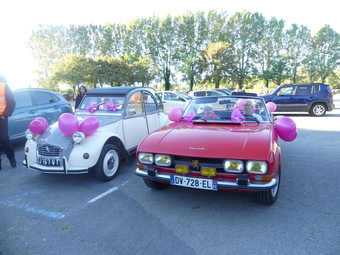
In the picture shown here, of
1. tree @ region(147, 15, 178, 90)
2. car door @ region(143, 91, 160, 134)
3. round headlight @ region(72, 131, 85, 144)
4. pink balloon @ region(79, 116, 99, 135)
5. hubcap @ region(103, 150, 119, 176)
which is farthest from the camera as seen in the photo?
tree @ region(147, 15, 178, 90)

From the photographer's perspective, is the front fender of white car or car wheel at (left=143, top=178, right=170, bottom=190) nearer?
car wheel at (left=143, top=178, right=170, bottom=190)

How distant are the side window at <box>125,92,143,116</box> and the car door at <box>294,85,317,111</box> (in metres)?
10.7

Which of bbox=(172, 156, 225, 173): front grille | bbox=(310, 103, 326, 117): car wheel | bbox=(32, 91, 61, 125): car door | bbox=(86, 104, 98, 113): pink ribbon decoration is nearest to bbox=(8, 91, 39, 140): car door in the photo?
bbox=(32, 91, 61, 125): car door

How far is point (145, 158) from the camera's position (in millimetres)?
3328

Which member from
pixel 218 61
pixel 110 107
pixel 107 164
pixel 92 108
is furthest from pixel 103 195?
pixel 218 61

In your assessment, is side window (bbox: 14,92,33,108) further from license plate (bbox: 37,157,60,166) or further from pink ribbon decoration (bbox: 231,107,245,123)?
pink ribbon decoration (bbox: 231,107,245,123)

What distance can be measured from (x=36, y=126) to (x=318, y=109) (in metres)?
13.7

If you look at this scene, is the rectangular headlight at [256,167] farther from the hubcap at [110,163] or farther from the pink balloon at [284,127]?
the hubcap at [110,163]

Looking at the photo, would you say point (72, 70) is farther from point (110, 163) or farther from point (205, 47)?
point (110, 163)

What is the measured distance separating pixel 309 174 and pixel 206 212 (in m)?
2.56

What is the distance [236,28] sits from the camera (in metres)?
43.6

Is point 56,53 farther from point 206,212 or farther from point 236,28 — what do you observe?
point 206,212

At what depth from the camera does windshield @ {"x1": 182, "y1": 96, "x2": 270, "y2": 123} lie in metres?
4.14

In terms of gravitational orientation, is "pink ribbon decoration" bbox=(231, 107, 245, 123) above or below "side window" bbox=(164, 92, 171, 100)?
above
